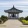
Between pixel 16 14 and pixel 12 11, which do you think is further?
pixel 16 14

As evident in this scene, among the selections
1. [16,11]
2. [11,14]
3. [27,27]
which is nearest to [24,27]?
[27,27]

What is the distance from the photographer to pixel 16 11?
62.1ft

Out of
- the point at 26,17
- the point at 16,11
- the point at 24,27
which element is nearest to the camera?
the point at 24,27

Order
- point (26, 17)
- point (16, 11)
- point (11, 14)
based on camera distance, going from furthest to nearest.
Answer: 1. point (11, 14)
2. point (16, 11)
3. point (26, 17)

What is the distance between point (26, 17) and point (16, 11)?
14.9 ft

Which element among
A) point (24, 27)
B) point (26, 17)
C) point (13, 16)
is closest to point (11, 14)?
point (13, 16)

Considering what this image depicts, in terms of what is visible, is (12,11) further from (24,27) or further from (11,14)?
(24,27)

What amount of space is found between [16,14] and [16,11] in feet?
5.29

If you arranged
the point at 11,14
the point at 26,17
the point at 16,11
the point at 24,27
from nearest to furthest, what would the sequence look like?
the point at 24,27 → the point at 26,17 → the point at 16,11 → the point at 11,14

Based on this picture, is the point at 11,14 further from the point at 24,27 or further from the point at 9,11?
the point at 24,27

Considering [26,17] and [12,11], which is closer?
[26,17]

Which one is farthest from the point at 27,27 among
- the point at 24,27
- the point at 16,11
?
the point at 16,11

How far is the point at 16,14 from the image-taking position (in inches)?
803

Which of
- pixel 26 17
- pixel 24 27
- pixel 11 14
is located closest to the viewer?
pixel 24 27
